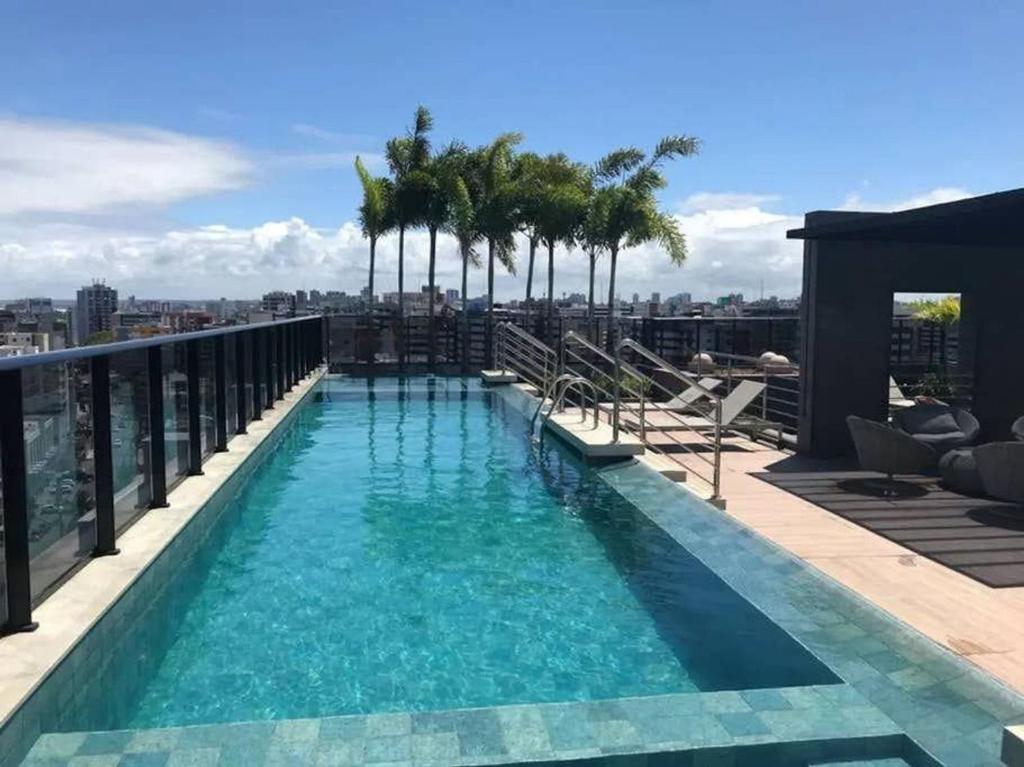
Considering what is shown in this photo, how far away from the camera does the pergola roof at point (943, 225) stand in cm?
560

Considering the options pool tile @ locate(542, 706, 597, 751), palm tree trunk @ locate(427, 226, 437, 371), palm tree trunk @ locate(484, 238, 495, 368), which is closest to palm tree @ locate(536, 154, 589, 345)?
palm tree trunk @ locate(484, 238, 495, 368)

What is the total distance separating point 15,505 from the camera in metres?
3.43

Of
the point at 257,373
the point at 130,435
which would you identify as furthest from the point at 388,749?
the point at 257,373

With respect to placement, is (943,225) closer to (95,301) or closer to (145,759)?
(145,759)

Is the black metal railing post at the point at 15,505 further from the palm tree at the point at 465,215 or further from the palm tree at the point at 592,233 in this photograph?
the palm tree at the point at 592,233

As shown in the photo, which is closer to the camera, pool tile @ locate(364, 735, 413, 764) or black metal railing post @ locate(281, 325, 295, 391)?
pool tile @ locate(364, 735, 413, 764)

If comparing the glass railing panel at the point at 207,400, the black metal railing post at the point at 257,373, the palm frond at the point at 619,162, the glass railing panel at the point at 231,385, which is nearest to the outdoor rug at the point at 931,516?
the glass railing panel at the point at 207,400

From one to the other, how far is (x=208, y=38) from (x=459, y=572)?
11.8 meters

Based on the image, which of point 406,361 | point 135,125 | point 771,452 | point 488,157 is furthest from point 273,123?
point 771,452

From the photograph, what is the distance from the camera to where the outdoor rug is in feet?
16.4

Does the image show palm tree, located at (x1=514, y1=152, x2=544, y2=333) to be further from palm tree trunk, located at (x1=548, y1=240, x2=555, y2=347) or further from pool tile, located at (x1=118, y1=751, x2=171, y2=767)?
pool tile, located at (x1=118, y1=751, x2=171, y2=767)

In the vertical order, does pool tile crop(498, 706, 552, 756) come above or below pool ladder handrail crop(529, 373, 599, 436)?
below

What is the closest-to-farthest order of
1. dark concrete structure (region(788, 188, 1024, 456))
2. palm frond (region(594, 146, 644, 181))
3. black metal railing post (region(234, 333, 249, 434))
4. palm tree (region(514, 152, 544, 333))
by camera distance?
dark concrete structure (region(788, 188, 1024, 456)) < black metal railing post (region(234, 333, 249, 434)) < palm frond (region(594, 146, 644, 181)) < palm tree (region(514, 152, 544, 333))

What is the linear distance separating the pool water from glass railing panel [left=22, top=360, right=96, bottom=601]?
607 mm
